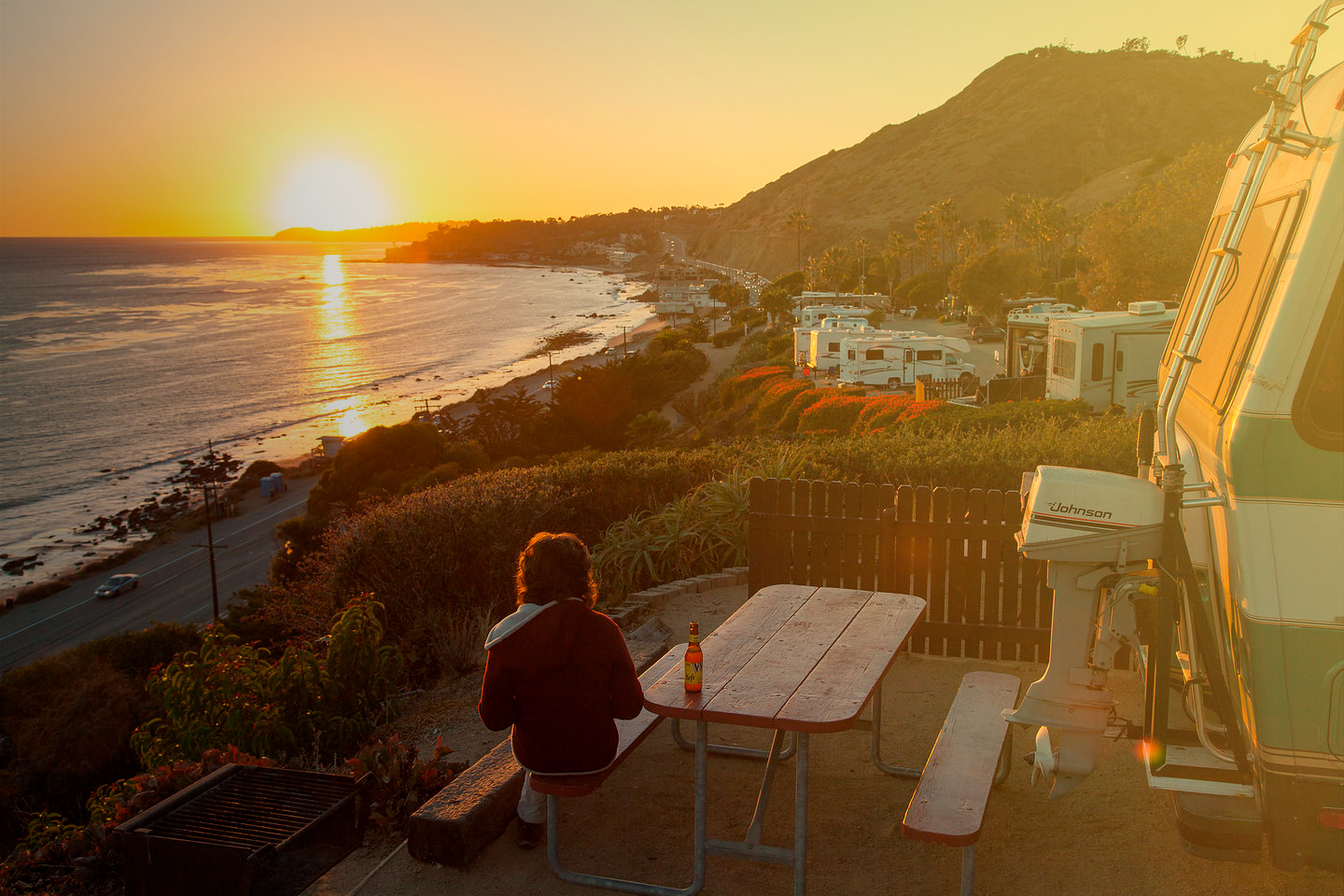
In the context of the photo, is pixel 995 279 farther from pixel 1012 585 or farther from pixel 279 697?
pixel 279 697

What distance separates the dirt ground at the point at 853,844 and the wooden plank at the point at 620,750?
48cm

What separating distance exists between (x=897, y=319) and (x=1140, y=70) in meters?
128

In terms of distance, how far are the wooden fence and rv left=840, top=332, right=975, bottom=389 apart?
88.3 feet

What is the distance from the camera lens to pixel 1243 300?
11.0 ft

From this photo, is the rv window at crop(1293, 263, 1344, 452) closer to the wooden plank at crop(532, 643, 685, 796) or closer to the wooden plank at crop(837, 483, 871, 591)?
the wooden plank at crop(532, 643, 685, 796)

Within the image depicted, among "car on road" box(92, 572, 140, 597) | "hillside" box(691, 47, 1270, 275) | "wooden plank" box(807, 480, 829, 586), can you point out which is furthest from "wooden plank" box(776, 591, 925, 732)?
"hillside" box(691, 47, 1270, 275)

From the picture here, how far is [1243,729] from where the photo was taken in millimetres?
3064

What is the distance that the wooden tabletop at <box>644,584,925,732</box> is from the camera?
335 cm

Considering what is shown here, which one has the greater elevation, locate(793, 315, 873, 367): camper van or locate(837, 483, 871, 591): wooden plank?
locate(837, 483, 871, 591): wooden plank

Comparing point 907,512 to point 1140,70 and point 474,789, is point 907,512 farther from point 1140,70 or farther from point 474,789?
point 1140,70

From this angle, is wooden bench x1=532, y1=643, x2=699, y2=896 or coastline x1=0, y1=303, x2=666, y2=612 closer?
wooden bench x1=532, y1=643, x2=699, y2=896

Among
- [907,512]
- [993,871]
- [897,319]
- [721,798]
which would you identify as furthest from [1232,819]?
[897,319]

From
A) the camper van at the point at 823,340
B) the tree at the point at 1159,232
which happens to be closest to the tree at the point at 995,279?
the camper van at the point at 823,340

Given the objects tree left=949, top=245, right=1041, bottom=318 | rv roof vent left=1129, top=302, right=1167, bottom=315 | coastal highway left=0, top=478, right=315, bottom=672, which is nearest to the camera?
rv roof vent left=1129, top=302, right=1167, bottom=315
